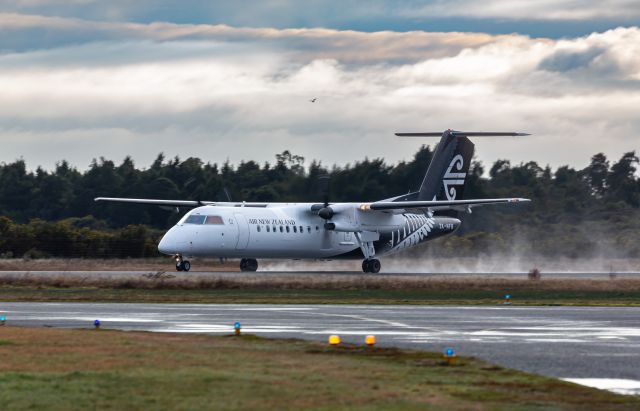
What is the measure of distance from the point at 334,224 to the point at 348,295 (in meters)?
A: 14.9

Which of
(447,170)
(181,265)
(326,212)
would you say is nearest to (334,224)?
(326,212)

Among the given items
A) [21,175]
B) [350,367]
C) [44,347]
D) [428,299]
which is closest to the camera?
[350,367]

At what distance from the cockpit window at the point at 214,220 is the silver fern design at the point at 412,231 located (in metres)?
9.76

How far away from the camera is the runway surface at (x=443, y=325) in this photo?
1755 centimetres

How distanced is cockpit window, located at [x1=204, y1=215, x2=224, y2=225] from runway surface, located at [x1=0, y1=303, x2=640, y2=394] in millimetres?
16674

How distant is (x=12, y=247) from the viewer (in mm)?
61938

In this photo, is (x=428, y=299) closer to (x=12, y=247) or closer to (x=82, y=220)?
(x=12, y=247)

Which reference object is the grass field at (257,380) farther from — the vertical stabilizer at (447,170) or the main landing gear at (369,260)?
the vertical stabilizer at (447,170)

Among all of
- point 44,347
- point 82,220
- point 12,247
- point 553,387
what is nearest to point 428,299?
point 44,347

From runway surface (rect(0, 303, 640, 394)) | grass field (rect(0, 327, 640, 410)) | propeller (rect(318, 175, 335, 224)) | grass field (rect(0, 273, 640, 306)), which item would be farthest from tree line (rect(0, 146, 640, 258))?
grass field (rect(0, 327, 640, 410))

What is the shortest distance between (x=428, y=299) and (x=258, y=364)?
2038 centimetres

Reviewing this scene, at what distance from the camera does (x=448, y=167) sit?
5800cm

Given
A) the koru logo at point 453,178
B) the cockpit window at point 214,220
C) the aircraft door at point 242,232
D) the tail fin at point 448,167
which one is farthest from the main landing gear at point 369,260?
the cockpit window at point 214,220

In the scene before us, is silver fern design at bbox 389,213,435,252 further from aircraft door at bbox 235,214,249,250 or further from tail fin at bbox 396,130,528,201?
aircraft door at bbox 235,214,249,250
